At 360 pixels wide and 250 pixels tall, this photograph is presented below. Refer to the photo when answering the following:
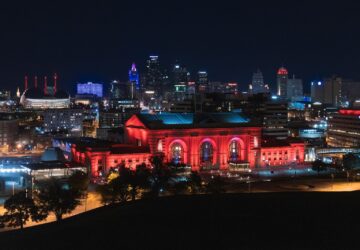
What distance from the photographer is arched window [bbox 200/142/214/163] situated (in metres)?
Result: 65.3

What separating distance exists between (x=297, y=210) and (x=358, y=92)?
171m

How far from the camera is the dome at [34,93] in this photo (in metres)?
163

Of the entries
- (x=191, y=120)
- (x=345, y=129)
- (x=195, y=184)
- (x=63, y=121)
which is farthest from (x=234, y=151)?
(x=63, y=121)

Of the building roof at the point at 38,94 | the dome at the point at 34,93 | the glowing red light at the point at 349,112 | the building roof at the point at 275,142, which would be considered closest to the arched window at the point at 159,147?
the building roof at the point at 275,142

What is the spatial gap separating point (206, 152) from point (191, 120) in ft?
13.6

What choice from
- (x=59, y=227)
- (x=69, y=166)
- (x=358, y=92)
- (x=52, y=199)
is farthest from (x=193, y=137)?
(x=358, y=92)

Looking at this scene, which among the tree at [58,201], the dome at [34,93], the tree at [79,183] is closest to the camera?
the tree at [58,201]

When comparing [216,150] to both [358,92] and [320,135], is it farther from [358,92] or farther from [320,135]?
[358,92]

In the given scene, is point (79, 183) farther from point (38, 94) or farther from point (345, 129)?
point (38, 94)

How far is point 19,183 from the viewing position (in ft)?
174

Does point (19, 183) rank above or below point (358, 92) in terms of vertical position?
below

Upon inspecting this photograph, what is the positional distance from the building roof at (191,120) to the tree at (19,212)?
28.4m

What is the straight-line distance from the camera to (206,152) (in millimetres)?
65688

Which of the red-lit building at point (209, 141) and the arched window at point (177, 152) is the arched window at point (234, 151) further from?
the arched window at point (177, 152)
